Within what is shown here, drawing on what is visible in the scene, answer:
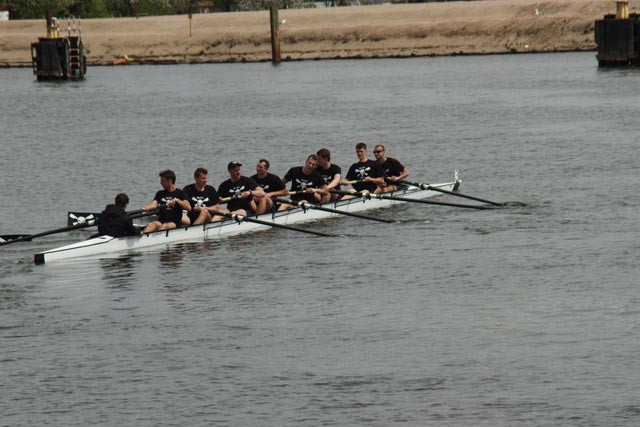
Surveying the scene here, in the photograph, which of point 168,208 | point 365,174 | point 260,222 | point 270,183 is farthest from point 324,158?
point 168,208

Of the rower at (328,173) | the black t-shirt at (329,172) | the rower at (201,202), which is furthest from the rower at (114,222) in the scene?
the black t-shirt at (329,172)

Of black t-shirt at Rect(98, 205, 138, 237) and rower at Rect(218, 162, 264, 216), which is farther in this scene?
rower at Rect(218, 162, 264, 216)

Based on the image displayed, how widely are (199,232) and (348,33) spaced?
8072 cm

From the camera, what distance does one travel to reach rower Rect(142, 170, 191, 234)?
26.4m

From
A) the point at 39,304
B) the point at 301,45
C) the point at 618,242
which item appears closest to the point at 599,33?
the point at 301,45

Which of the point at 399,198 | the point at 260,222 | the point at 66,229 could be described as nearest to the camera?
the point at 66,229

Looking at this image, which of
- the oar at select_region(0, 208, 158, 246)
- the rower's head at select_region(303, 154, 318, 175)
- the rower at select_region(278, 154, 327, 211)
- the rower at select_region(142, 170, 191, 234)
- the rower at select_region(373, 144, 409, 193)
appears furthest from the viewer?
the rower at select_region(373, 144, 409, 193)

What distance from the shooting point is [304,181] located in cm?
3027

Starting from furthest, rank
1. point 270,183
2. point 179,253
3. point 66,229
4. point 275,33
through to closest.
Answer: point 275,33 < point 270,183 < point 179,253 < point 66,229

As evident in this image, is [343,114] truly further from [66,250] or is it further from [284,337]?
[284,337]

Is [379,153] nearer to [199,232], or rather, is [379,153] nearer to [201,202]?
[201,202]

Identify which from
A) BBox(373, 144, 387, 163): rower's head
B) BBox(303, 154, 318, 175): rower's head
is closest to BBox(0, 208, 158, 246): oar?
BBox(303, 154, 318, 175): rower's head

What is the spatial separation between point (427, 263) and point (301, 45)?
83.6 meters

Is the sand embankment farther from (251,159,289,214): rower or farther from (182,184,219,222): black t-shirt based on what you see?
(182,184,219,222): black t-shirt
